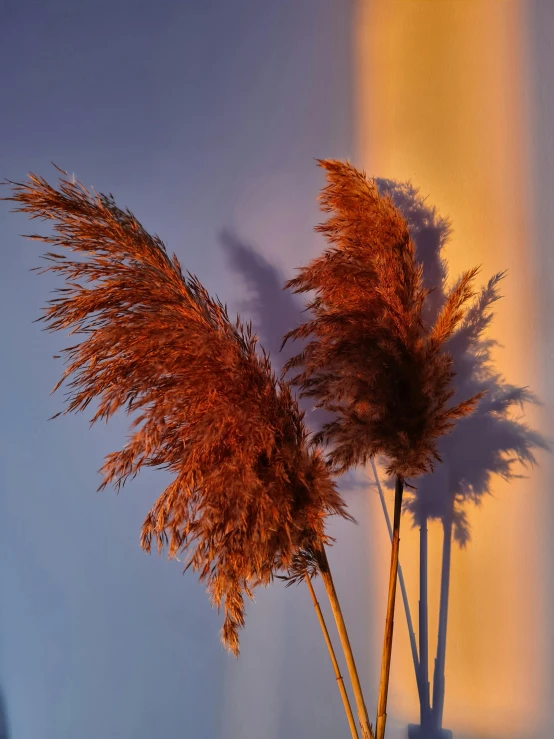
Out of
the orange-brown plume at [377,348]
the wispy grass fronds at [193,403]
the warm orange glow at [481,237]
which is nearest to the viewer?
the wispy grass fronds at [193,403]

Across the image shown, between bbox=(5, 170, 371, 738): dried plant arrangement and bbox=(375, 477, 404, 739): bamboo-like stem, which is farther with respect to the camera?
bbox=(375, 477, 404, 739): bamboo-like stem

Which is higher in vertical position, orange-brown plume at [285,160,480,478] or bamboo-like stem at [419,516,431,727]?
orange-brown plume at [285,160,480,478]

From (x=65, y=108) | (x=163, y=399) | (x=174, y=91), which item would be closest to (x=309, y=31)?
(x=174, y=91)

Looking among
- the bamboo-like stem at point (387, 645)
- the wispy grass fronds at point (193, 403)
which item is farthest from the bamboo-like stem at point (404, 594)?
the wispy grass fronds at point (193, 403)

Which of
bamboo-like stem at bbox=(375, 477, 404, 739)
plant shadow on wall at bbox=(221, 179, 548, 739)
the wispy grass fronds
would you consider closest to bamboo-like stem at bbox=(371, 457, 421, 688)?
plant shadow on wall at bbox=(221, 179, 548, 739)

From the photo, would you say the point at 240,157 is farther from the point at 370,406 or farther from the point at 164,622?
the point at 164,622

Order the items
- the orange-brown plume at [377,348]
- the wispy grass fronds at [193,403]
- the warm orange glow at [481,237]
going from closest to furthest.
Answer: the wispy grass fronds at [193,403] < the orange-brown plume at [377,348] < the warm orange glow at [481,237]

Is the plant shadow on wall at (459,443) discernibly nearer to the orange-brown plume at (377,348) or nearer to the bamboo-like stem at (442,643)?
the bamboo-like stem at (442,643)

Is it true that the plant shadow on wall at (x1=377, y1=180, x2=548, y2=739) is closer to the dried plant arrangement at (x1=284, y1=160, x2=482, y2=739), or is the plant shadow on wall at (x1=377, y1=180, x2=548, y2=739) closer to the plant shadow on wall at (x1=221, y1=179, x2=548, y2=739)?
the plant shadow on wall at (x1=221, y1=179, x2=548, y2=739)
